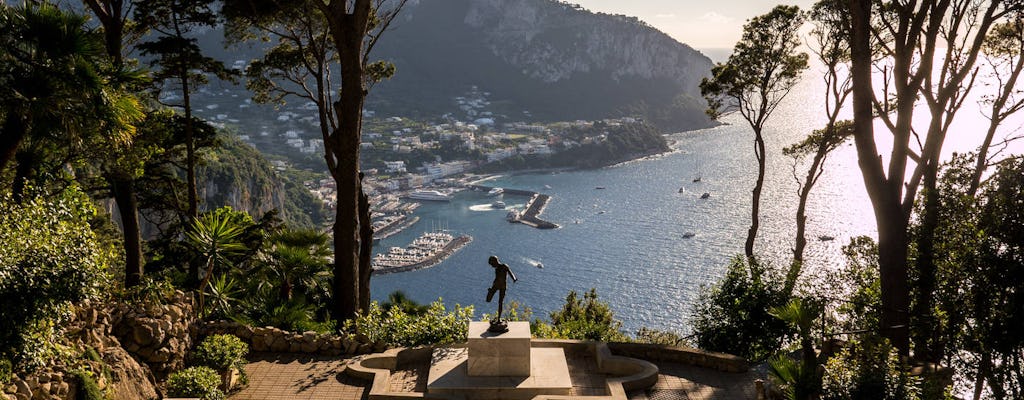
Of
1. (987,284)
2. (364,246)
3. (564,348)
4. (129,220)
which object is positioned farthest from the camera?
(364,246)

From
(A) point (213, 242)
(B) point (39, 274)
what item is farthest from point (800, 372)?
(A) point (213, 242)

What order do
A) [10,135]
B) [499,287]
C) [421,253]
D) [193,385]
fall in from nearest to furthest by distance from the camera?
[10,135] < [193,385] < [499,287] < [421,253]

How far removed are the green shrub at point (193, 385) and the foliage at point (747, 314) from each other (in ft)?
28.4

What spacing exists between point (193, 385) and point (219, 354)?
2.55ft

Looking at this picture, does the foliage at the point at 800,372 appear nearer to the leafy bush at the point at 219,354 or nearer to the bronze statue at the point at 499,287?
the bronze statue at the point at 499,287

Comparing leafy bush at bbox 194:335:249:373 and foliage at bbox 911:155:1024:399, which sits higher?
foliage at bbox 911:155:1024:399

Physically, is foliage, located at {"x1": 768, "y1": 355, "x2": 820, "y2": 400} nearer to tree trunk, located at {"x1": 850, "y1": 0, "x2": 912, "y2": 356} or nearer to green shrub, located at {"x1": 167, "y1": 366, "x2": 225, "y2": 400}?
tree trunk, located at {"x1": 850, "y1": 0, "x2": 912, "y2": 356}

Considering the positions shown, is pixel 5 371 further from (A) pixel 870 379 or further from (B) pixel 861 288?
(B) pixel 861 288

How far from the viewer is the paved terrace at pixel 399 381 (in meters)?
10.4

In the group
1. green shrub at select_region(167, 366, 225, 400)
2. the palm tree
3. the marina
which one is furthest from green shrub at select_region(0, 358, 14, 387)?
the marina

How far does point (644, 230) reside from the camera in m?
86.6

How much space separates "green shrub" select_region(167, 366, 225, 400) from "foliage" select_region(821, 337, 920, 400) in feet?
24.8

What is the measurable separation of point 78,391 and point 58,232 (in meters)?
1.73

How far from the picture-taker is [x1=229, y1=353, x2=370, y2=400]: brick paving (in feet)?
33.8
